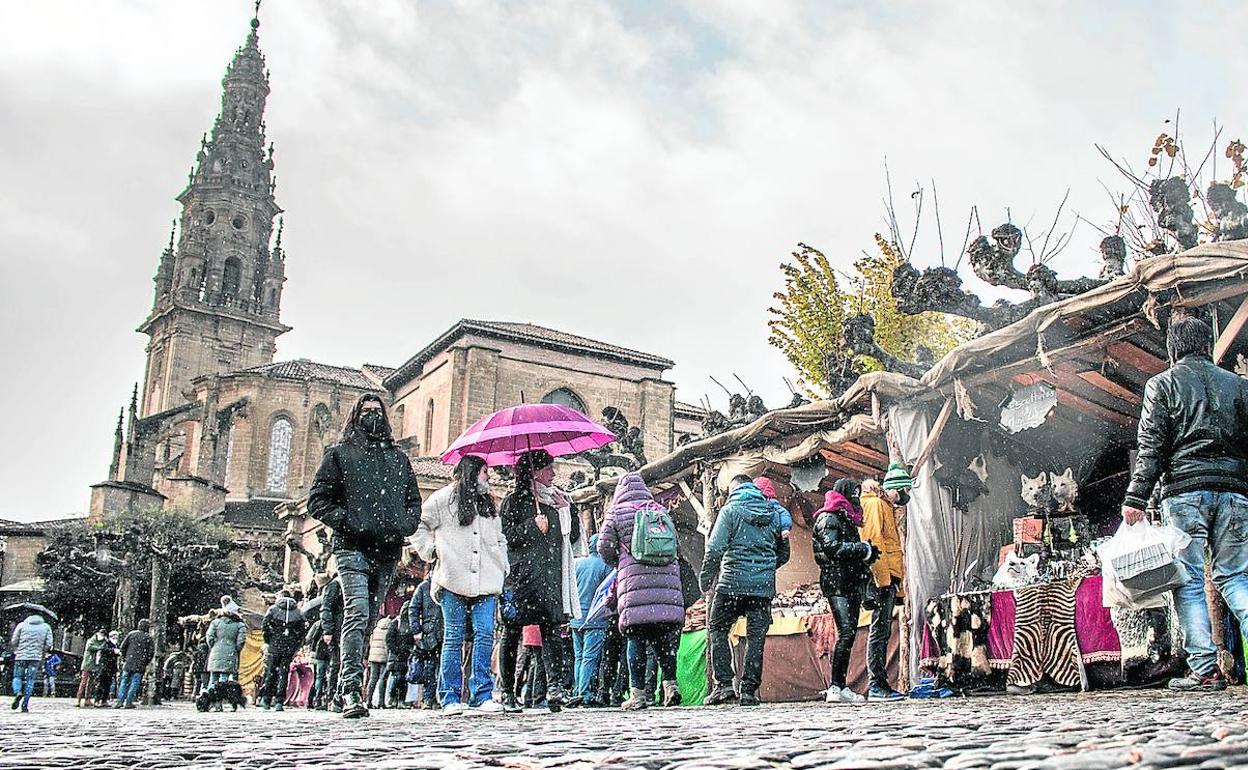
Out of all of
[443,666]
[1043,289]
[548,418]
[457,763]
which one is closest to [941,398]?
[1043,289]

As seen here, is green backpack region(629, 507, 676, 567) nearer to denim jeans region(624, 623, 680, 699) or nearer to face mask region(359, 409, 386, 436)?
denim jeans region(624, 623, 680, 699)

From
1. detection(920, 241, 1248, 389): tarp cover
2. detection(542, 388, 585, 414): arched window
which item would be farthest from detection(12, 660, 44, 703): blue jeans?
detection(542, 388, 585, 414): arched window

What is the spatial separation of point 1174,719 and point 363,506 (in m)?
4.51

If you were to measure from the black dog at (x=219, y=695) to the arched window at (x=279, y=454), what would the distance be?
1536 inches

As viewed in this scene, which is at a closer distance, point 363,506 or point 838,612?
point 363,506

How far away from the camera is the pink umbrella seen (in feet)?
30.1

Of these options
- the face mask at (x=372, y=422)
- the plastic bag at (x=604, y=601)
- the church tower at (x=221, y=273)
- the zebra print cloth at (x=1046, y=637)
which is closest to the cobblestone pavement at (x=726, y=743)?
the face mask at (x=372, y=422)

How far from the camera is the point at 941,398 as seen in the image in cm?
1015

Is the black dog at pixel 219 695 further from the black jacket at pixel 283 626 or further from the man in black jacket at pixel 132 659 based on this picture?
the man in black jacket at pixel 132 659

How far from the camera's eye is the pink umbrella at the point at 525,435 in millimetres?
9164

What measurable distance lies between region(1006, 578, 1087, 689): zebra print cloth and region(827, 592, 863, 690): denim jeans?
1.38 m

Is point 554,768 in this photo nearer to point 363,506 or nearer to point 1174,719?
point 1174,719

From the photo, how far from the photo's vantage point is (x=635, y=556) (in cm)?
820

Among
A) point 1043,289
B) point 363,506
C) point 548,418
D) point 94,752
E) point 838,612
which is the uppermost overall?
point 1043,289
